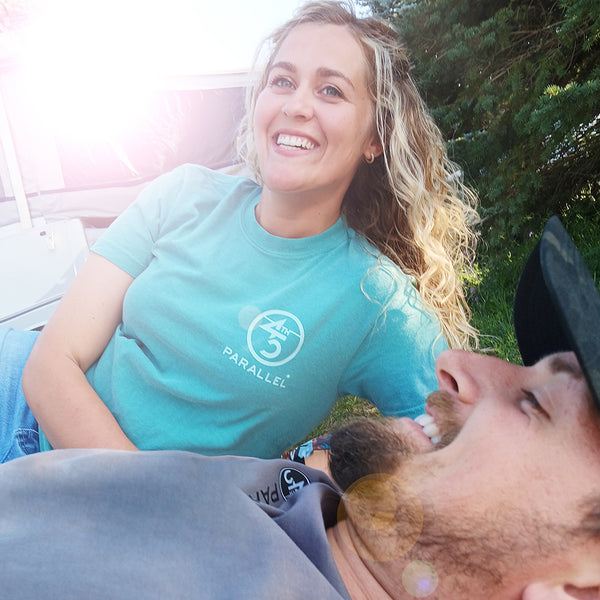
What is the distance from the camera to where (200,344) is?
1.80 m

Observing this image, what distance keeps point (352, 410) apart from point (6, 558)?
228cm

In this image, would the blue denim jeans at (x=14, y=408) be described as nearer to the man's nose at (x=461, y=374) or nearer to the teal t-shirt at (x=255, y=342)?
the teal t-shirt at (x=255, y=342)

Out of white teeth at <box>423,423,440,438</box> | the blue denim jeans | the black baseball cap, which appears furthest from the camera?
the blue denim jeans

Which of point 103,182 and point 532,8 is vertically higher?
point 532,8

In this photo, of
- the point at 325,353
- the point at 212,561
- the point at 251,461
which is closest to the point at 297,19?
the point at 325,353

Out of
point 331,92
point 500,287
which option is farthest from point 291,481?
point 500,287

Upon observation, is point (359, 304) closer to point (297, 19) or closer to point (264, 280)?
point (264, 280)

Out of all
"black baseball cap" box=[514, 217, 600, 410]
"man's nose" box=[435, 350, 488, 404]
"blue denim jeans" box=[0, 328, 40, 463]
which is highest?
"black baseball cap" box=[514, 217, 600, 410]

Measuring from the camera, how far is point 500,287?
373 cm

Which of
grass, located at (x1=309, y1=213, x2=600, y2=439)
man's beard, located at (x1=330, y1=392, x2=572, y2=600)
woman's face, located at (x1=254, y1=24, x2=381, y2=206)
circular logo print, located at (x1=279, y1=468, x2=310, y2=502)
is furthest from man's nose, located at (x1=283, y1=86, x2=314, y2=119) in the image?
grass, located at (x1=309, y1=213, x2=600, y2=439)

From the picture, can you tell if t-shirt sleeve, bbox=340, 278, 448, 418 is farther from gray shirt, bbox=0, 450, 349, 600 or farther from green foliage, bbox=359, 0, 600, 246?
green foliage, bbox=359, 0, 600, 246

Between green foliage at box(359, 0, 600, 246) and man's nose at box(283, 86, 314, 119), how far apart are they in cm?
180

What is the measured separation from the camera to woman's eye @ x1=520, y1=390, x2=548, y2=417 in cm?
119

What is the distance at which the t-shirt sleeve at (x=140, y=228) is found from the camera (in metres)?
1.98
